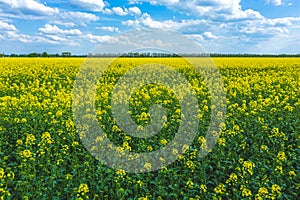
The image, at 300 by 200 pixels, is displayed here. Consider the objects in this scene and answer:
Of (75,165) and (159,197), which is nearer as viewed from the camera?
(159,197)

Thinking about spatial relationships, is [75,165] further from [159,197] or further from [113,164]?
[159,197]

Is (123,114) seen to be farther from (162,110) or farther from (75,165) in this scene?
(75,165)

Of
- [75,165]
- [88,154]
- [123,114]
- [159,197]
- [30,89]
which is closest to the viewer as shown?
[159,197]

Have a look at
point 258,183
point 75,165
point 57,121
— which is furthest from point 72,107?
point 258,183

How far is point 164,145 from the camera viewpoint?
6684mm

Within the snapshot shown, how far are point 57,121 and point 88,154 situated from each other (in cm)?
183

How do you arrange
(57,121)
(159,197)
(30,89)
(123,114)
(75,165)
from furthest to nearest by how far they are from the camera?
(30,89), (123,114), (57,121), (75,165), (159,197)

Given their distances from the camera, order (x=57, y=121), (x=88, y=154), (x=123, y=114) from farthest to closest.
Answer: (x=123, y=114) → (x=57, y=121) → (x=88, y=154)

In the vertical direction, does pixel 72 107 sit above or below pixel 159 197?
above

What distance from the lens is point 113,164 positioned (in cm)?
602

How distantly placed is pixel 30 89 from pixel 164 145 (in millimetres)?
8125

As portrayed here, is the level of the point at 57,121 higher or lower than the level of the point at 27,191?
higher

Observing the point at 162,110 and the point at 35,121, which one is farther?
the point at 162,110

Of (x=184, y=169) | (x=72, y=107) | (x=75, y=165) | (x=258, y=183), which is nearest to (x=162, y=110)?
(x=72, y=107)
